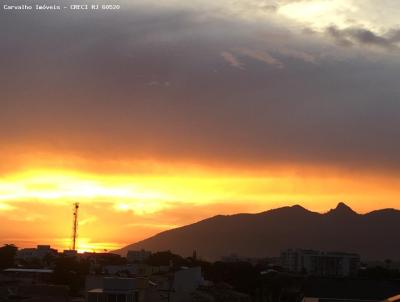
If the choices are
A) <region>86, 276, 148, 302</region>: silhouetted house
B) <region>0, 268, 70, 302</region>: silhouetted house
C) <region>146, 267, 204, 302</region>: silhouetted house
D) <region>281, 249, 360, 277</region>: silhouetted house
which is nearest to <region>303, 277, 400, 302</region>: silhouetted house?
<region>146, 267, 204, 302</region>: silhouetted house

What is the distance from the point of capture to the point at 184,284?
50.8 m

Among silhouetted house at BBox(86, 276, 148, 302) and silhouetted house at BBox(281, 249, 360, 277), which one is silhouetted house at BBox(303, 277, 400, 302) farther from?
silhouetted house at BBox(281, 249, 360, 277)

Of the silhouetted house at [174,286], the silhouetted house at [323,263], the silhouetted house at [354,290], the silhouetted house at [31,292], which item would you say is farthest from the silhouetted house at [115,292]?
the silhouetted house at [323,263]

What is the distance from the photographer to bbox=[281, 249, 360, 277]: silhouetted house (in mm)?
152225

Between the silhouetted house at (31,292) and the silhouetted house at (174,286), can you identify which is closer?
the silhouetted house at (31,292)

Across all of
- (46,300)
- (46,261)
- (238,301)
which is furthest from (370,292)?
(46,261)

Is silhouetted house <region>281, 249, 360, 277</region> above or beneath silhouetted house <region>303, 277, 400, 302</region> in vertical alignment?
above

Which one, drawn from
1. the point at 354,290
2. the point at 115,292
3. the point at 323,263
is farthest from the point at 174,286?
the point at 323,263

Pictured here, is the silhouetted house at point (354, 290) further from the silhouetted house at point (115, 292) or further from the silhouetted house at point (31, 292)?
the silhouetted house at point (115, 292)

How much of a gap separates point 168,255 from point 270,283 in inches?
1350

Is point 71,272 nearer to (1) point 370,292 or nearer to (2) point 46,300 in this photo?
(2) point 46,300

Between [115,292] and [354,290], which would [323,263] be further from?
[115,292]

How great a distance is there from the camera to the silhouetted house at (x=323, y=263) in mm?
152225

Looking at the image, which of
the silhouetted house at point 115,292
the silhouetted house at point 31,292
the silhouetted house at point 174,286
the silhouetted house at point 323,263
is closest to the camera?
the silhouetted house at point 115,292
